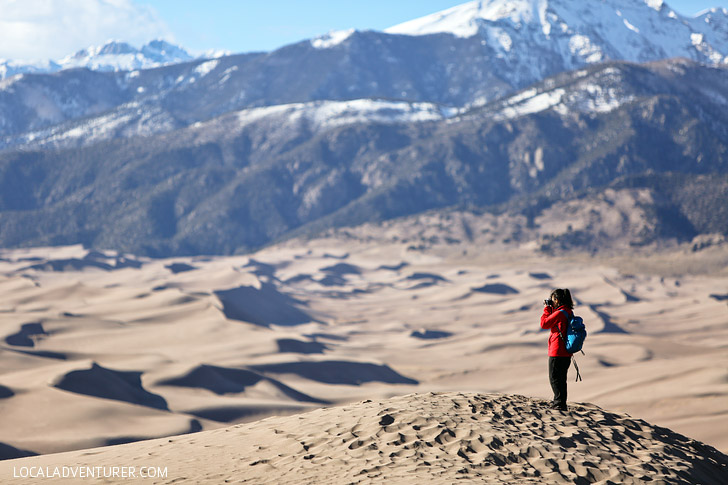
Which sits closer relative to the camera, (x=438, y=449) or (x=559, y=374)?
(x=438, y=449)

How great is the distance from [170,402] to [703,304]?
243ft

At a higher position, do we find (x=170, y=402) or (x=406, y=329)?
(x=170, y=402)

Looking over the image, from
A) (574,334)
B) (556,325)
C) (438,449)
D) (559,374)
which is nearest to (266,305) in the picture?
(559,374)

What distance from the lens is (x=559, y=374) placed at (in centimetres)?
1730

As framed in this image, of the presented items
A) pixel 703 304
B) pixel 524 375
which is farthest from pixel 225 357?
pixel 703 304

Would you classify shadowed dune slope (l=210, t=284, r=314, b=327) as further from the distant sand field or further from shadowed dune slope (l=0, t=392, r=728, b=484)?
shadowed dune slope (l=0, t=392, r=728, b=484)

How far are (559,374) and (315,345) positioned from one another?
50228 millimetres

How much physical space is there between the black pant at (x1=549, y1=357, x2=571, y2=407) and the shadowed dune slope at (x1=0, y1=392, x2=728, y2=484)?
39cm

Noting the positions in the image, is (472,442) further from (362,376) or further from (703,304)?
(703,304)

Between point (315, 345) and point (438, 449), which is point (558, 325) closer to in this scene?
point (438, 449)

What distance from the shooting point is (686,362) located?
49.7 m

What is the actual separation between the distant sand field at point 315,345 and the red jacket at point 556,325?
387cm

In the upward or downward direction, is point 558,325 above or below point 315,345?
above

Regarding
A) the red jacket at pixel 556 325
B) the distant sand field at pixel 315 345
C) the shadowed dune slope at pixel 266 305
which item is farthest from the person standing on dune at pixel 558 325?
the shadowed dune slope at pixel 266 305
